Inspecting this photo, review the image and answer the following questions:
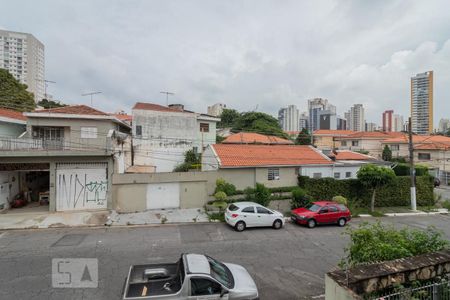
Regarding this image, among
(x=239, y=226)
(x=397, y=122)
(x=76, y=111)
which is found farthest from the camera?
(x=397, y=122)

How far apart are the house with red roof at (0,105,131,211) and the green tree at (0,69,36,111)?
1312cm

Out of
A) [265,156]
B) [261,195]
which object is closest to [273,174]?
[265,156]

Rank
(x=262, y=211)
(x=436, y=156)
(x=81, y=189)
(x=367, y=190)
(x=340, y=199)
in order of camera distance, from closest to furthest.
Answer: (x=262, y=211), (x=81, y=189), (x=340, y=199), (x=367, y=190), (x=436, y=156)

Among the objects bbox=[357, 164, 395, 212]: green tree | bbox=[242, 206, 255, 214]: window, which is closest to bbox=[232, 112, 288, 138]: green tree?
bbox=[357, 164, 395, 212]: green tree

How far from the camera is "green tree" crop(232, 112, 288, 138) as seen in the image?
5119 centimetres

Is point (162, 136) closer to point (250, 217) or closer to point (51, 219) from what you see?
point (51, 219)

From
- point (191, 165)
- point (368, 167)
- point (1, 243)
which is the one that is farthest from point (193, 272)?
point (191, 165)

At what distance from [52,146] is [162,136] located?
1206cm

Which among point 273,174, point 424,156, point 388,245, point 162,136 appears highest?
point 162,136

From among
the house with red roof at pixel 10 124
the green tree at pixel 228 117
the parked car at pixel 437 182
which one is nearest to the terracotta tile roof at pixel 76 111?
the house with red roof at pixel 10 124

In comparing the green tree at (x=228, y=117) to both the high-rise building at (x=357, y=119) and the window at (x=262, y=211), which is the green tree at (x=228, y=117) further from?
the high-rise building at (x=357, y=119)

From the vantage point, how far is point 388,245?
6.00 m

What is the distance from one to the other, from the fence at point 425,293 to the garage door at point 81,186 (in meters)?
17.5

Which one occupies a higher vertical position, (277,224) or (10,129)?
(10,129)
